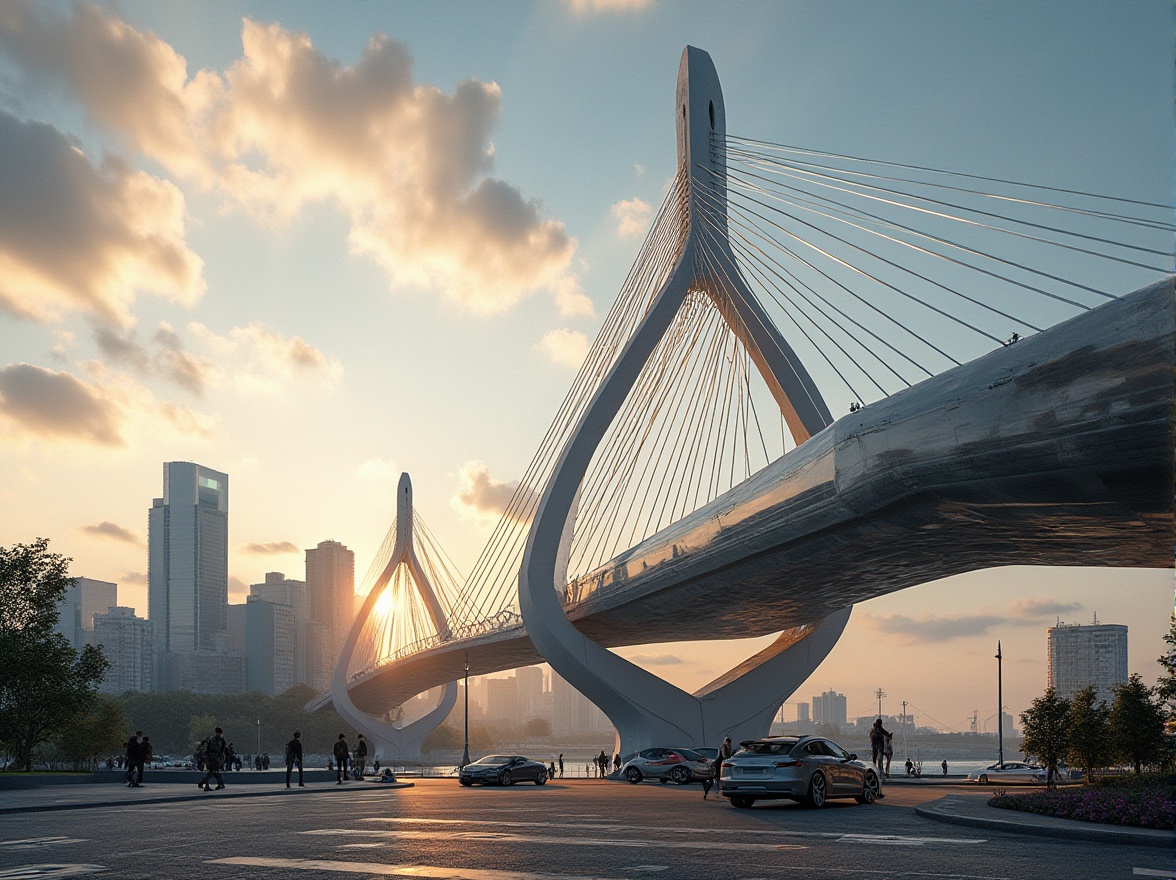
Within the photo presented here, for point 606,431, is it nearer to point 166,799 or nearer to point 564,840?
point 166,799

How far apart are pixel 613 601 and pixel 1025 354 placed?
23.8 meters


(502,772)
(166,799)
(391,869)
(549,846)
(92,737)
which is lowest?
(92,737)

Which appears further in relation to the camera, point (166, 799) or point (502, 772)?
point (502, 772)

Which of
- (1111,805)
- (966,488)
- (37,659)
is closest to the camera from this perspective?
(1111,805)

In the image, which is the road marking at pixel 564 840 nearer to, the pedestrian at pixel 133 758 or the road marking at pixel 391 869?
the road marking at pixel 391 869

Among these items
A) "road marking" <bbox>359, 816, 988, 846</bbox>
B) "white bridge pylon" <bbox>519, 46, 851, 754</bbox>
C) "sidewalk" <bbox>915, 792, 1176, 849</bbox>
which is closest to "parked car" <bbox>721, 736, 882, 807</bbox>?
"sidewalk" <bbox>915, 792, 1176, 849</bbox>

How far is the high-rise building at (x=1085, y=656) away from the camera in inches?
2876

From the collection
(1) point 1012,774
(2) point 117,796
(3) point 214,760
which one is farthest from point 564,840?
(1) point 1012,774

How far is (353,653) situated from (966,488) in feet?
261

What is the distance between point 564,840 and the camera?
13180mm

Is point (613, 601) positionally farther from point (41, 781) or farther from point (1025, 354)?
point (1025, 354)

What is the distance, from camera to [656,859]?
11117 mm

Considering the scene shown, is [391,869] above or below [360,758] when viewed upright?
above

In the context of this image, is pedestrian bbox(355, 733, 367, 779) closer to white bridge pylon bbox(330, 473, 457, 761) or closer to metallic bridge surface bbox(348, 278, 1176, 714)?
metallic bridge surface bbox(348, 278, 1176, 714)
